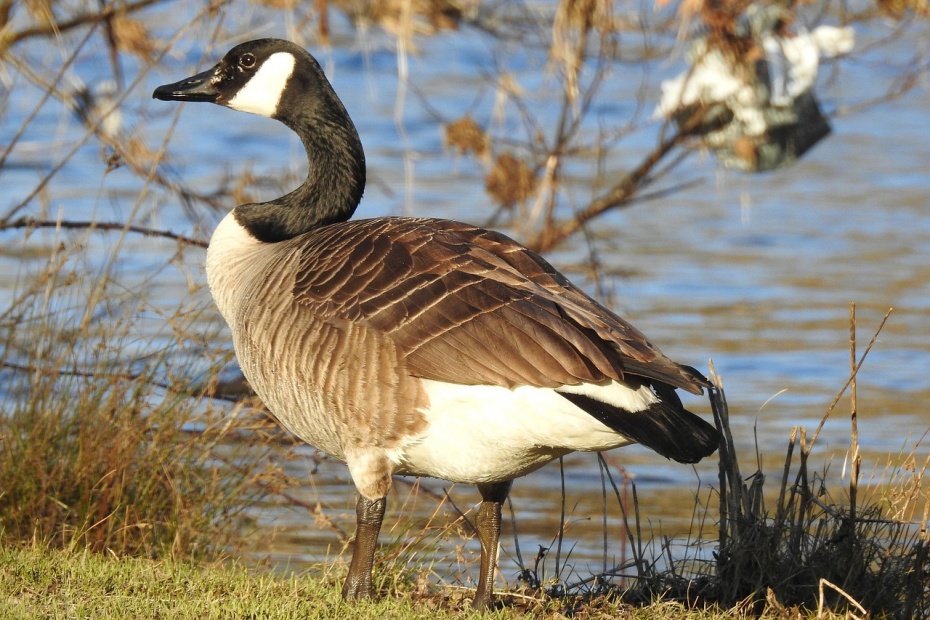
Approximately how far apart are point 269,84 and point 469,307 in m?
1.91

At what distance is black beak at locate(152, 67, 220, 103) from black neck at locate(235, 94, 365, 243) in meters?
0.51

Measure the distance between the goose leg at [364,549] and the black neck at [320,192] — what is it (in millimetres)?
1329

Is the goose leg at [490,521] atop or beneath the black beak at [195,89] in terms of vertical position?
beneath

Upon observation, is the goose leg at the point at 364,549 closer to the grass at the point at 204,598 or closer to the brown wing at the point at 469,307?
the grass at the point at 204,598

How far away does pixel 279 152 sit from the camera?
701 inches

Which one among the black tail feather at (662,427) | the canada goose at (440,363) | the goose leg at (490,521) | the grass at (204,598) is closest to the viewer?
the black tail feather at (662,427)

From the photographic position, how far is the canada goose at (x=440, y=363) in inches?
166

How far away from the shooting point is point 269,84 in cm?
584

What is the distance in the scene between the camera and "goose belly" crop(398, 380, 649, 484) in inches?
167

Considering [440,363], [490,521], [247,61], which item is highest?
[247,61]

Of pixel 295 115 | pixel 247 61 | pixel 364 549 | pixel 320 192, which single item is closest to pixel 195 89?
pixel 247 61

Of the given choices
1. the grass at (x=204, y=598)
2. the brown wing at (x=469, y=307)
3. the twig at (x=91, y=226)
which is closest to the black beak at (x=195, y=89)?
the twig at (x=91, y=226)

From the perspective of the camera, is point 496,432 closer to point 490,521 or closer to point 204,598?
point 490,521

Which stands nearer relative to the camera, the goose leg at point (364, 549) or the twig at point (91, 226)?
the goose leg at point (364, 549)
